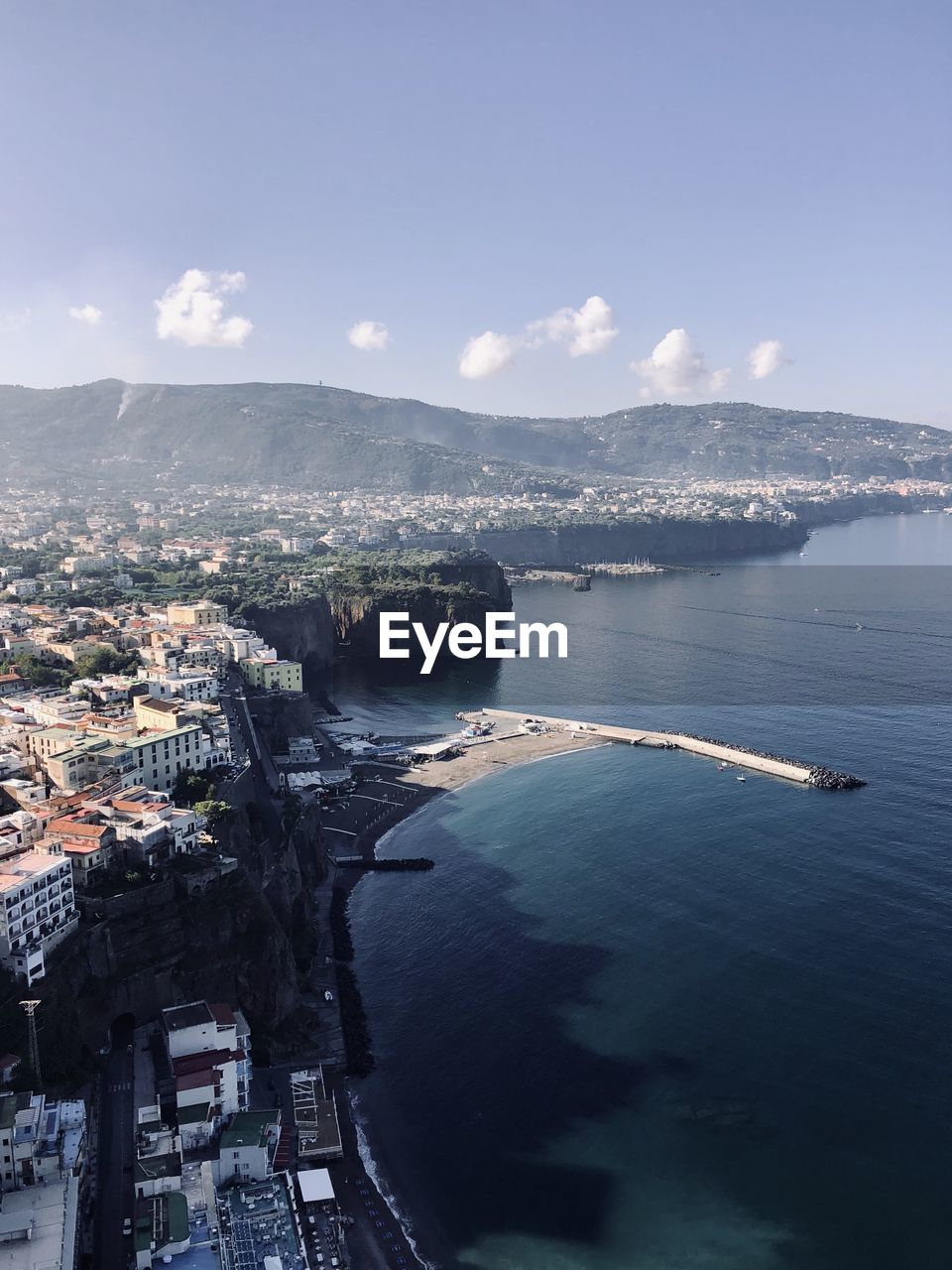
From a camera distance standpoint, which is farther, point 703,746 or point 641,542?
point 641,542

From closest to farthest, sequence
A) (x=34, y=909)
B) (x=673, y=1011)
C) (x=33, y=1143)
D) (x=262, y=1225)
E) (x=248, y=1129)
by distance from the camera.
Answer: (x=33, y=1143) < (x=262, y=1225) < (x=248, y=1129) < (x=34, y=909) < (x=673, y=1011)

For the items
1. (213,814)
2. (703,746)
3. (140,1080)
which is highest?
(213,814)

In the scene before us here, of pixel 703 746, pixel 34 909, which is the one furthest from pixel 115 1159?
pixel 703 746

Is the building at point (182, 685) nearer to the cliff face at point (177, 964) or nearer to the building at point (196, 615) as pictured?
the cliff face at point (177, 964)

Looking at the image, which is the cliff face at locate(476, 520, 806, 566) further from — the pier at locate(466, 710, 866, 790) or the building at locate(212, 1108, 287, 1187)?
the building at locate(212, 1108, 287, 1187)

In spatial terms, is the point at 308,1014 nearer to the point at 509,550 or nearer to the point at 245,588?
the point at 245,588

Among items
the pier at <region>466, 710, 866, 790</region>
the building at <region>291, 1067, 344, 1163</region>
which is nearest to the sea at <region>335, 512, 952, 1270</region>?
the pier at <region>466, 710, 866, 790</region>

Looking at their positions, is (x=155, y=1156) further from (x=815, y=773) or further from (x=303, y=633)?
(x=303, y=633)
